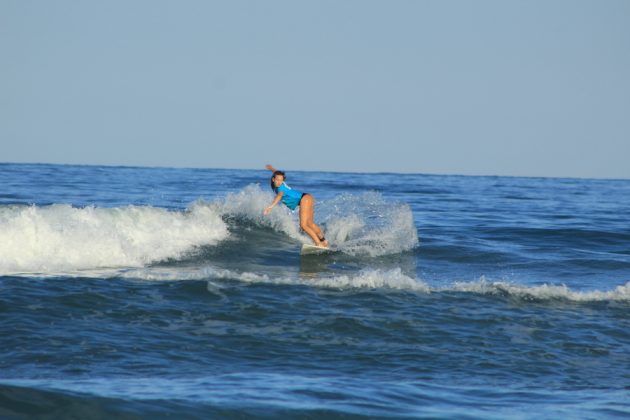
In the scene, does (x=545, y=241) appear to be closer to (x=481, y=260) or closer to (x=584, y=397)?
(x=481, y=260)

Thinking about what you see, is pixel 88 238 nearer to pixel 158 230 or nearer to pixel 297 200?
pixel 158 230

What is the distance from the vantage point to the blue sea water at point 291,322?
7.64m

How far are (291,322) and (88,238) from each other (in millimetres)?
6489

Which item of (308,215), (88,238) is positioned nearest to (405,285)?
Answer: (308,215)

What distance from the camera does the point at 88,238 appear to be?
15.8m

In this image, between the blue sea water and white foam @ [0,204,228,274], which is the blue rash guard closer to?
the blue sea water

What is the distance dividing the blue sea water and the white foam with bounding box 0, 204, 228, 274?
49mm

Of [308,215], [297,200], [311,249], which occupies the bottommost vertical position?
[311,249]

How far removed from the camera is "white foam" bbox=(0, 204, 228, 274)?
14.8 metres

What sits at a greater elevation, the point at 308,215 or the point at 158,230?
the point at 308,215

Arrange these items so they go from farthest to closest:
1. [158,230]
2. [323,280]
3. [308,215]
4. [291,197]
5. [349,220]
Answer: [349,220]
[158,230]
[308,215]
[291,197]
[323,280]

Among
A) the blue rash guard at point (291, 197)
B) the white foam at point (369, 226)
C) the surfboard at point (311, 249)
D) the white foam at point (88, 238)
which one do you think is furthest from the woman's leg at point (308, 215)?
the white foam at point (88, 238)

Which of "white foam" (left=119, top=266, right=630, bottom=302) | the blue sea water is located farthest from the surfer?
"white foam" (left=119, top=266, right=630, bottom=302)

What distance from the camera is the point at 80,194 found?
2978cm
